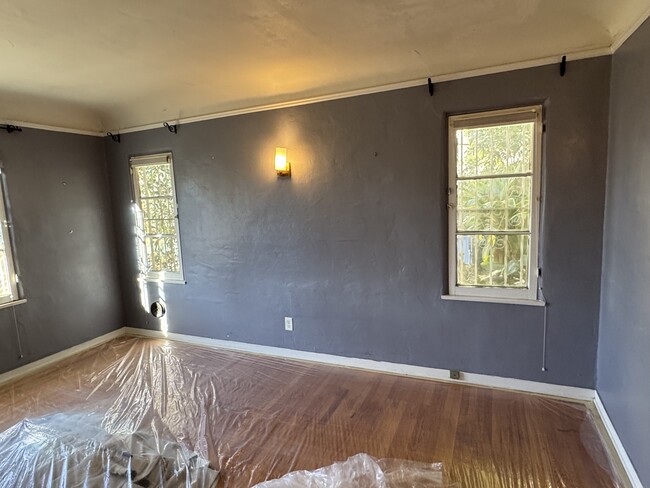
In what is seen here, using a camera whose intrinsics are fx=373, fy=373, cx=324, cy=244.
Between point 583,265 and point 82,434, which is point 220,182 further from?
point 583,265

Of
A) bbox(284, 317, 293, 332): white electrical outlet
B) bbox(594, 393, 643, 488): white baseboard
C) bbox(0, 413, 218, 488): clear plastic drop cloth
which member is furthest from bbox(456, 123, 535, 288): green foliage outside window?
bbox(0, 413, 218, 488): clear plastic drop cloth

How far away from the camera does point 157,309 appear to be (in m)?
4.08

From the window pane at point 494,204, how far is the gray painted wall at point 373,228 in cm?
14

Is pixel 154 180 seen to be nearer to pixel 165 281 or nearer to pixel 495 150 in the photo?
pixel 165 281

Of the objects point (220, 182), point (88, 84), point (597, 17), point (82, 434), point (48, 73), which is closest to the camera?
point (597, 17)

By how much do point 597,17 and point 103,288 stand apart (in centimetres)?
475

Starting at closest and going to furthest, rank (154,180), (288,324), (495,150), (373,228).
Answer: (495,150)
(373,228)
(288,324)
(154,180)

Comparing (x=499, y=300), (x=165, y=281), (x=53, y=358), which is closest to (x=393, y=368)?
(x=499, y=300)

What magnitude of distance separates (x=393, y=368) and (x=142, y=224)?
3.00m

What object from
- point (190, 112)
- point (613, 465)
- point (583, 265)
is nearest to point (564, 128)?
point (583, 265)

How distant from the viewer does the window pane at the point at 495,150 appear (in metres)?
2.54

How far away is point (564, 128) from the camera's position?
2381 millimetres

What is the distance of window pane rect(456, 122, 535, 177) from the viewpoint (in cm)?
254

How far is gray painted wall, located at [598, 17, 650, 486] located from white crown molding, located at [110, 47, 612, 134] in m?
0.21
